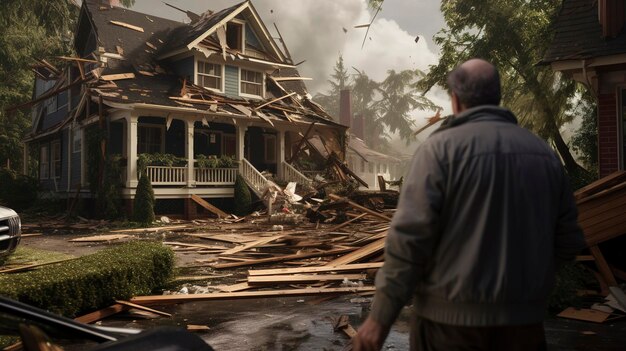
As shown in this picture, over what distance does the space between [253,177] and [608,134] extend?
51.2 ft

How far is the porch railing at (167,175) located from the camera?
69.2 ft

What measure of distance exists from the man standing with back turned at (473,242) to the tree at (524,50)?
21145mm

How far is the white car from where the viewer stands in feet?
31.7

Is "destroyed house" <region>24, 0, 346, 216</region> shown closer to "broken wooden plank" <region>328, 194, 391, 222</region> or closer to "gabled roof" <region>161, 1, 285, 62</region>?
"gabled roof" <region>161, 1, 285, 62</region>

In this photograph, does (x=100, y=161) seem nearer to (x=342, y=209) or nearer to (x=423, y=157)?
(x=342, y=209)

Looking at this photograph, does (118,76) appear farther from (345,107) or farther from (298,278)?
(345,107)

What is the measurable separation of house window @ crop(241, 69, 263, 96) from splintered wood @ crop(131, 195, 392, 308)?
13.4 m

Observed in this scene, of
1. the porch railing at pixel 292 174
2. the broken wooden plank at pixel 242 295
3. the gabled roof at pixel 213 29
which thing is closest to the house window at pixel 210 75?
the gabled roof at pixel 213 29

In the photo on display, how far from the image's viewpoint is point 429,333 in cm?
221

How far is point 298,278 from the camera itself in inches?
323

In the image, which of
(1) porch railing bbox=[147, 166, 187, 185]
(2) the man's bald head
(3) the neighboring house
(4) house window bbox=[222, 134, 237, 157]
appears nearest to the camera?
(2) the man's bald head

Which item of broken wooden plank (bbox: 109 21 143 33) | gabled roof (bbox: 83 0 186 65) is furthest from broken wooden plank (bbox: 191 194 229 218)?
broken wooden plank (bbox: 109 21 143 33)

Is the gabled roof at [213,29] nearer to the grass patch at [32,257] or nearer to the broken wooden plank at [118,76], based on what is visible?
the broken wooden plank at [118,76]

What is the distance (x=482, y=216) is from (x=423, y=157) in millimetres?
345
